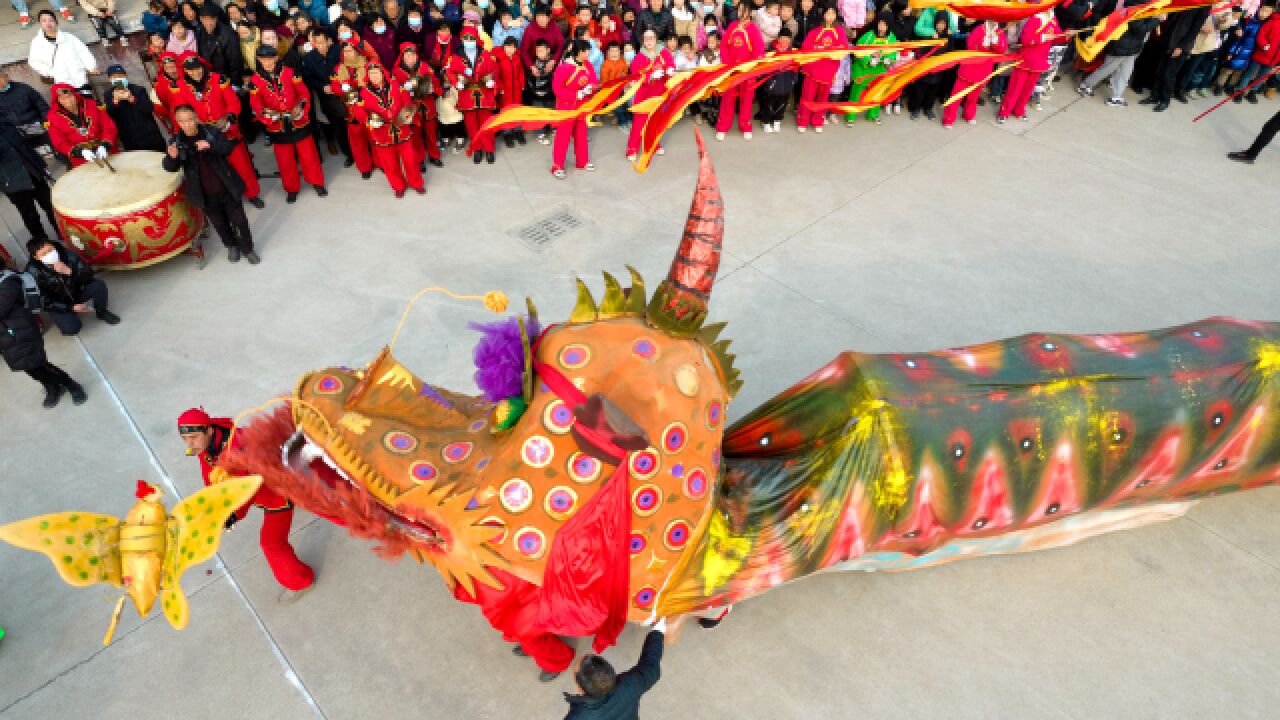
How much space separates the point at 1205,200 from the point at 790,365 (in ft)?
14.8

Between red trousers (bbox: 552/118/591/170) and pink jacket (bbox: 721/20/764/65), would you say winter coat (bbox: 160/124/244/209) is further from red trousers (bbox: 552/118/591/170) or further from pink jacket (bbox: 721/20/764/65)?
pink jacket (bbox: 721/20/764/65)

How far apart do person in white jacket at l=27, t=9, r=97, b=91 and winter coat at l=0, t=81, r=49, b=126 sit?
1.77 ft

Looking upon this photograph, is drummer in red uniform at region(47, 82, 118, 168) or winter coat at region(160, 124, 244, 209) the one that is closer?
winter coat at region(160, 124, 244, 209)

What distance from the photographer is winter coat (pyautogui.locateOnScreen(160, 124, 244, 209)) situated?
17.3 feet

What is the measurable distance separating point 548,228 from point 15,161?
11.8 ft

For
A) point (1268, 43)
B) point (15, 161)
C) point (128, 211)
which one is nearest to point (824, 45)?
point (1268, 43)

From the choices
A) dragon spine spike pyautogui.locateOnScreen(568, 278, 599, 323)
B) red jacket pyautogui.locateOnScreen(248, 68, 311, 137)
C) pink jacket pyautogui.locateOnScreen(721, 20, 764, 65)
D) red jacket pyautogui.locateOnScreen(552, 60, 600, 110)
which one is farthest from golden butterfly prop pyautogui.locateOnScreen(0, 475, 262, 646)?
pink jacket pyautogui.locateOnScreen(721, 20, 764, 65)

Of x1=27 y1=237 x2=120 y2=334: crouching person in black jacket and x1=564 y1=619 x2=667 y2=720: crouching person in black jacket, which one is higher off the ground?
x1=27 y1=237 x2=120 y2=334: crouching person in black jacket

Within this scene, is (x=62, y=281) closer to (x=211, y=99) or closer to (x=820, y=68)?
(x=211, y=99)

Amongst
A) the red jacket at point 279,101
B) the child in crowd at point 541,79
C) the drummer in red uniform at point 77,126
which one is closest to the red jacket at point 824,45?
the child in crowd at point 541,79

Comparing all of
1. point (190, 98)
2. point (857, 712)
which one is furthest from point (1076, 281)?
point (190, 98)

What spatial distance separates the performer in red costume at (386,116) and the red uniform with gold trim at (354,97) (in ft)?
0.21

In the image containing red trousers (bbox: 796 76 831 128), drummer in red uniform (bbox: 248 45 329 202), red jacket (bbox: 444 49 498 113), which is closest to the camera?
drummer in red uniform (bbox: 248 45 329 202)

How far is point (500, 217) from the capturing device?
6.41m
